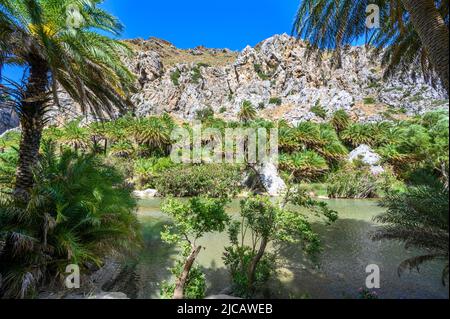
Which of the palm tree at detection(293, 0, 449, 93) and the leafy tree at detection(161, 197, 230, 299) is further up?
the palm tree at detection(293, 0, 449, 93)

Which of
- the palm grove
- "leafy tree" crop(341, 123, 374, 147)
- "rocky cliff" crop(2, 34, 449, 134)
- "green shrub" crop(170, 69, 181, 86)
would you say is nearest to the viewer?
the palm grove

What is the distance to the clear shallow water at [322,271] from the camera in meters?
6.47

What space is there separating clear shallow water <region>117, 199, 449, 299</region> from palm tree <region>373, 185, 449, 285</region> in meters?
1.08

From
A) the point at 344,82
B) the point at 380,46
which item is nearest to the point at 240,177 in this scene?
the point at 380,46

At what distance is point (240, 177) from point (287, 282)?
19479 mm

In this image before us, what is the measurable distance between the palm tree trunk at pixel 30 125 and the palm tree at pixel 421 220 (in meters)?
7.94

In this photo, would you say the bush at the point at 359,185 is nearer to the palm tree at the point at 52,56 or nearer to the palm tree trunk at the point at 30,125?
the palm tree at the point at 52,56

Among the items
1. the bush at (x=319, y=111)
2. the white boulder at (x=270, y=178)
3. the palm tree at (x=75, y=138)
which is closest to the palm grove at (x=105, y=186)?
the white boulder at (x=270, y=178)

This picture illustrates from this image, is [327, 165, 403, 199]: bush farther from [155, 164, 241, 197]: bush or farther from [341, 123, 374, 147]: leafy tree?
[341, 123, 374, 147]: leafy tree

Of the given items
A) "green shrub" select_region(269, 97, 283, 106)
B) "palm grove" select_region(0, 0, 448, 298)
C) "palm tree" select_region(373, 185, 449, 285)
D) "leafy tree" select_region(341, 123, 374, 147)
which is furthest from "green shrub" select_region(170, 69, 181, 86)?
"palm tree" select_region(373, 185, 449, 285)

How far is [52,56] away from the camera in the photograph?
255 inches

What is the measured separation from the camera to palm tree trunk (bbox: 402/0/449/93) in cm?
401

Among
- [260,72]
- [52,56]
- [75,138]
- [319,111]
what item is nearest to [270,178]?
[52,56]
